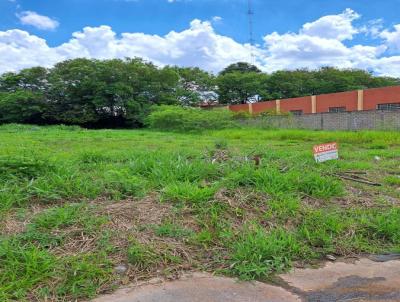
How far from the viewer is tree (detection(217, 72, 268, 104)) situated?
34.7m

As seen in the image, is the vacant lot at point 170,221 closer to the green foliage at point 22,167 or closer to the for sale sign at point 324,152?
the green foliage at point 22,167

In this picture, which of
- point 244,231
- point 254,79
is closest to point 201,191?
point 244,231

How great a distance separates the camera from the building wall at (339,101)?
77.3 feet

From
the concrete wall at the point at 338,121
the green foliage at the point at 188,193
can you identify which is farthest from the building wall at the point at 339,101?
the green foliage at the point at 188,193

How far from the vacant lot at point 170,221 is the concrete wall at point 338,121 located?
439 inches

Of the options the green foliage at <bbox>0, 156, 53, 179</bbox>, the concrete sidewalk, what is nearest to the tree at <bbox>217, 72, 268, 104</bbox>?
the green foliage at <bbox>0, 156, 53, 179</bbox>

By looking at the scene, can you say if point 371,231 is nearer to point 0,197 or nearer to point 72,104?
point 0,197

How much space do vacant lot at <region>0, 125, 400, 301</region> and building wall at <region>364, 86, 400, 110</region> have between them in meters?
19.6

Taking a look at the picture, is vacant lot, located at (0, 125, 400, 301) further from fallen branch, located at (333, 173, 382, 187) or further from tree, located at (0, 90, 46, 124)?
tree, located at (0, 90, 46, 124)

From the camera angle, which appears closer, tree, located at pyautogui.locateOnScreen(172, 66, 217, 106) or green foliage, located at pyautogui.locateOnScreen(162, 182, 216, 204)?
green foliage, located at pyautogui.locateOnScreen(162, 182, 216, 204)

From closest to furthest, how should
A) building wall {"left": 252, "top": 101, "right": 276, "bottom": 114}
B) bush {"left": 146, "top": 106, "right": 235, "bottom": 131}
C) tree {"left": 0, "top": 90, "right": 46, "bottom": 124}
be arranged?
bush {"left": 146, "top": 106, "right": 235, "bottom": 131} → tree {"left": 0, "top": 90, "right": 46, "bottom": 124} → building wall {"left": 252, "top": 101, "right": 276, "bottom": 114}

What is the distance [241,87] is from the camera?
116 feet

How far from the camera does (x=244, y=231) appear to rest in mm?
2861

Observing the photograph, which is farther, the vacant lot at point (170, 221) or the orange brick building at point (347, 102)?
the orange brick building at point (347, 102)
